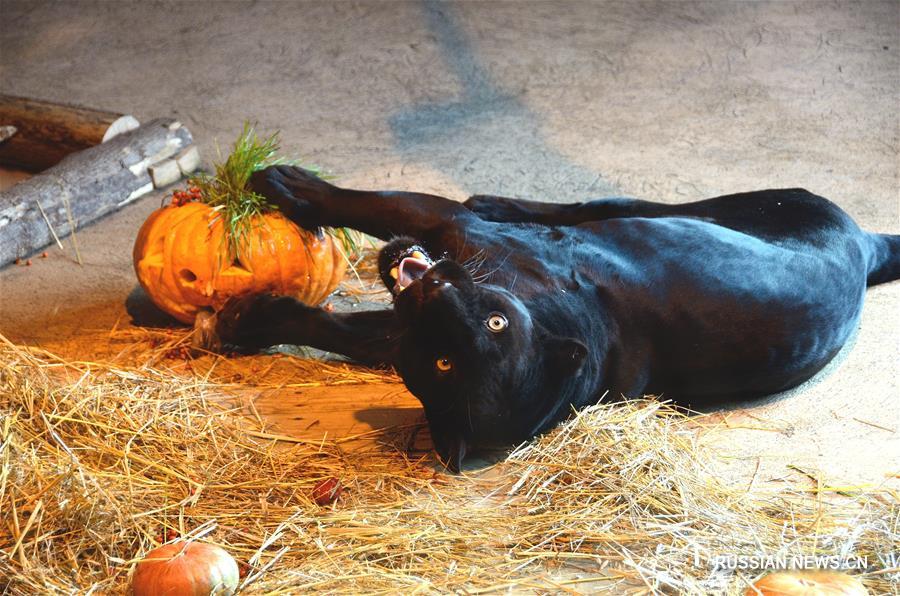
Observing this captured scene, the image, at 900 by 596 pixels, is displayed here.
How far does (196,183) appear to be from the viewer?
397 centimetres

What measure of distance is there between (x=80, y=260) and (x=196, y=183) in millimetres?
1175

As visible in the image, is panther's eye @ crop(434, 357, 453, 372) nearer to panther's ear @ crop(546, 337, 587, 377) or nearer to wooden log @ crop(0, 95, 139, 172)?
panther's ear @ crop(546, 337, 587, 377)

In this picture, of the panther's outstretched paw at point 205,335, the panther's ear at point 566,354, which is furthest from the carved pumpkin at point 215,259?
the panther's ear at point 566,354

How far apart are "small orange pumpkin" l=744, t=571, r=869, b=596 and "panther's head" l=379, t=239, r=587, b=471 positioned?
0.86m

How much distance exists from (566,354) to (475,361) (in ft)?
1.03

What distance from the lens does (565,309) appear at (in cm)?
332

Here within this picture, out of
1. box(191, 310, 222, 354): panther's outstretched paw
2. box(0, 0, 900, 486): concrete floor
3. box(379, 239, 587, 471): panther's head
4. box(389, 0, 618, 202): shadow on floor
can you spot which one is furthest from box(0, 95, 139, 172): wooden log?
box(379, 239, 587, 471): panther's head

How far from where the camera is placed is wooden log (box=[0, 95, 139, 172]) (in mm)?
5652

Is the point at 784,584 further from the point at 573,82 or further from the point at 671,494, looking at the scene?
the point at 573,82

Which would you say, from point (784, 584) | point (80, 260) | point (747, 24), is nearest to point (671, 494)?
point (784, 584)

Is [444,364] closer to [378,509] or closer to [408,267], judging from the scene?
[378,509]

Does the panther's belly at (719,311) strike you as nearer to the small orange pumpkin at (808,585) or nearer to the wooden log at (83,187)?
the small orange pumpkin at (808,585)

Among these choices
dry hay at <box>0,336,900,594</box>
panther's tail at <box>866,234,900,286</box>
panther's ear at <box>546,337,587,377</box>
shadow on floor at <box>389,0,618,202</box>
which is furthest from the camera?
shadow on floor at <box>389,0,618,202</box>

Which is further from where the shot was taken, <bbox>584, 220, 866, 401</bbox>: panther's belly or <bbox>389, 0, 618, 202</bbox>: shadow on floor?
<bbox>389, 0, 618, 202</bbox>: shadow on floor
